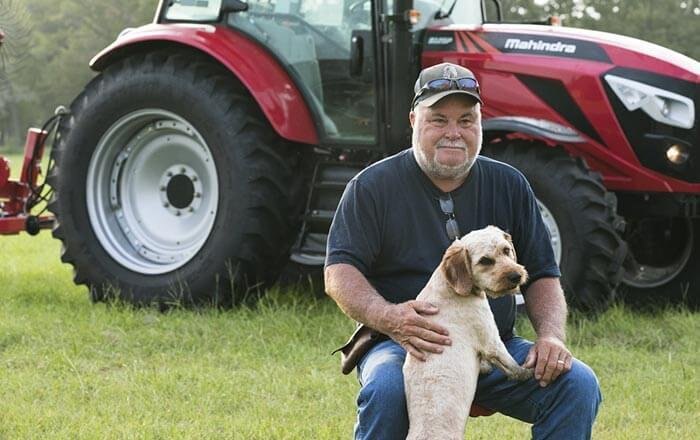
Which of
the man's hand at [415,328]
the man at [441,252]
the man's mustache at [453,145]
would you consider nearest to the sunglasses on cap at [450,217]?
the man at [441,252]

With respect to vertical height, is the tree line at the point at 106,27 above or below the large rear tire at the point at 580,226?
below

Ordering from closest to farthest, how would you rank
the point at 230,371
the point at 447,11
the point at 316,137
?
the point at 230,371 < the point at 316,137 < the point at 447,11

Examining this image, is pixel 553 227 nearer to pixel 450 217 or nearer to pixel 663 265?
pixel 663 265

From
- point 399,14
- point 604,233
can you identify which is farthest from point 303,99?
point 604,233

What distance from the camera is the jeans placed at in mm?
3205

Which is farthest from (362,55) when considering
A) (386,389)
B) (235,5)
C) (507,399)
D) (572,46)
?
(386,389)

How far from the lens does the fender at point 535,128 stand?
6.22 m

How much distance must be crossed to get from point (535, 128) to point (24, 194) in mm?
3334

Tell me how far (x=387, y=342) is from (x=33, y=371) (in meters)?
2.33

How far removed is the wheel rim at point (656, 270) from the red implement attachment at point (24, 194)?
3469mm

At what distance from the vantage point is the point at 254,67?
21.1 ft

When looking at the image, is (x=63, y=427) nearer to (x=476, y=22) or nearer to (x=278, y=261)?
(x=278, y=261)

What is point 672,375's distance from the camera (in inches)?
205

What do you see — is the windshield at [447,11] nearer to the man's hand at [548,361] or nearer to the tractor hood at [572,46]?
the tractor hood at [572,46]
